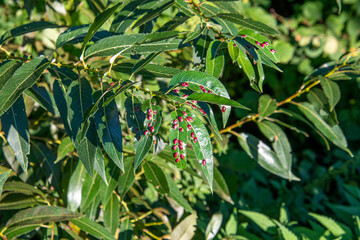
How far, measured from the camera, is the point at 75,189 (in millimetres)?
1180

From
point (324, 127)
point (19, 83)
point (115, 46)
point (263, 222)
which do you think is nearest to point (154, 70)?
point (115, 46)

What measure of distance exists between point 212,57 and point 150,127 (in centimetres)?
24

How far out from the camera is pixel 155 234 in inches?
59.0

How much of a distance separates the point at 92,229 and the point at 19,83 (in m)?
0.55

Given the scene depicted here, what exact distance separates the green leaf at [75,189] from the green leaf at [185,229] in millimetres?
395

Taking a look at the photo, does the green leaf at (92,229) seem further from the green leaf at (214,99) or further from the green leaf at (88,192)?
the green leaf at (214,99)

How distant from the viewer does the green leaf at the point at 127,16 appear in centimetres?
108

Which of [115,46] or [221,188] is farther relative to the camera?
[221,188]

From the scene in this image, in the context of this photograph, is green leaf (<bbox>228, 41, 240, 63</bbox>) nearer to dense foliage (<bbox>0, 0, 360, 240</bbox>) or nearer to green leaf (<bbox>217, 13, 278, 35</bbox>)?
dense foliage (<bbox>0, 0, 360, 240</bbox>)

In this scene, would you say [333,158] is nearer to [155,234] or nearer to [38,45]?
[155,234]

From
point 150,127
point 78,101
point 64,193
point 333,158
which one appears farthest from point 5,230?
point 333,158

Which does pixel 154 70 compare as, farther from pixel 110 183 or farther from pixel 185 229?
pixel 185 229

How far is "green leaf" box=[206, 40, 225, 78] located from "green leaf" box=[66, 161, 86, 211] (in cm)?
59

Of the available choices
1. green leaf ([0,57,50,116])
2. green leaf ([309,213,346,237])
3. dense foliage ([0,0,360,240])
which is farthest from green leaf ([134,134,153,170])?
green leaf ([309,213,346,237])
